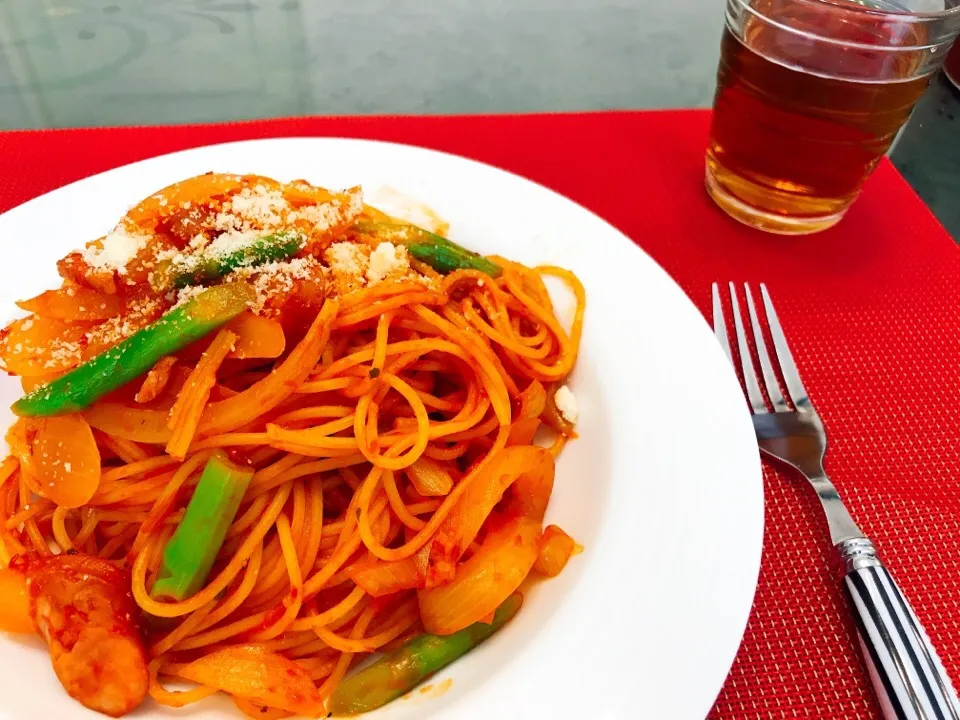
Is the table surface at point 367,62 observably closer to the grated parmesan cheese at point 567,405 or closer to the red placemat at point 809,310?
the red placemat at point 809,310

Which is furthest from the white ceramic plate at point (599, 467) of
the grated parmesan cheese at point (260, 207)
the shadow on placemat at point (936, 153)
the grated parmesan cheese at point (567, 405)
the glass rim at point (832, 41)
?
the shadow on placemat at point (936, 153)

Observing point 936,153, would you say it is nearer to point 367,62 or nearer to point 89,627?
point 367,62

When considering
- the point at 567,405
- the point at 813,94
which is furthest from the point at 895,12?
the point at 567,405

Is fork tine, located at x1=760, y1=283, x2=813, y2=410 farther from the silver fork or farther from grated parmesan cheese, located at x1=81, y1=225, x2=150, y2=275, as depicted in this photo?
grated parmesan cheese, located at x1=81, y1=225, x2=150, y2=275

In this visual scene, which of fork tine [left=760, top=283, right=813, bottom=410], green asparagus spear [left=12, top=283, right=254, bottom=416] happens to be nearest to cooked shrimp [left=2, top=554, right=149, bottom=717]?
green asparagus spear [left=12, top=283, right=254, bottom=416]

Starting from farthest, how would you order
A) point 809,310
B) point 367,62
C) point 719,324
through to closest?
point 367,62 → point 809,310 → point 719,324

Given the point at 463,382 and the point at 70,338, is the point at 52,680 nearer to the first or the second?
the point at 70,338
